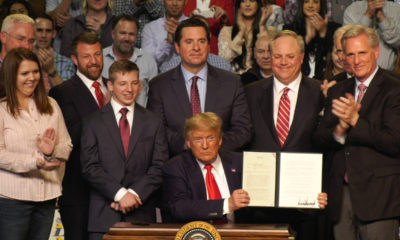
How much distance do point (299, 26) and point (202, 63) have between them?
7.90 feet

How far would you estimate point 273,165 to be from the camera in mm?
4078

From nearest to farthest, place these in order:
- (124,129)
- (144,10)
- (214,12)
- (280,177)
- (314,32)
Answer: (280,177), (124,129), (314,32), (214,12), (144,10)

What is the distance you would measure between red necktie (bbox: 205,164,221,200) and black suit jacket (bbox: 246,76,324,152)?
2.11 ft

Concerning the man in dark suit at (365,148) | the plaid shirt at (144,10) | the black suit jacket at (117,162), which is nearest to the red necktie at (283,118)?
the man in dark suit at (365,148)

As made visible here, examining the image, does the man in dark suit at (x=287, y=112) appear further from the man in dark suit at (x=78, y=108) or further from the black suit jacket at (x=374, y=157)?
the man in dark suit at (x=78, y=108)

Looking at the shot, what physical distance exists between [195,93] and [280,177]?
1290 mm

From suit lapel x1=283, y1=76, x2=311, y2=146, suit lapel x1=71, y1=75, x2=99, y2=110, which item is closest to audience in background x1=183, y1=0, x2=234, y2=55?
suit lapel x1=71, y1=75, x2=99, y2=110

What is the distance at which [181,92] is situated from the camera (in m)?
5.09

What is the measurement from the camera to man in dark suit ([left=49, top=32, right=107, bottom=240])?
16.2 feet

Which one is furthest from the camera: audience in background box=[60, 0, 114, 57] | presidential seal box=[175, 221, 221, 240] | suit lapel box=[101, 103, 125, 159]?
audience in background box=[60, 0, 114, 57]

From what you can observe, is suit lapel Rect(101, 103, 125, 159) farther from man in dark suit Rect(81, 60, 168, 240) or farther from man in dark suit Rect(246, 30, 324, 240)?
man in dark suit Rect(246, 30, 324, 240)

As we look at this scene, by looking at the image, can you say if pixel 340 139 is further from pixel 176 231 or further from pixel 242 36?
pixel 242 36

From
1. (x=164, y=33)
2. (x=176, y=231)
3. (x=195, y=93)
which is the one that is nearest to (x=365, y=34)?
(x=195, y=93)

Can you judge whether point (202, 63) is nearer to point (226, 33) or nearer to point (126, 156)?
point (126, 156)
